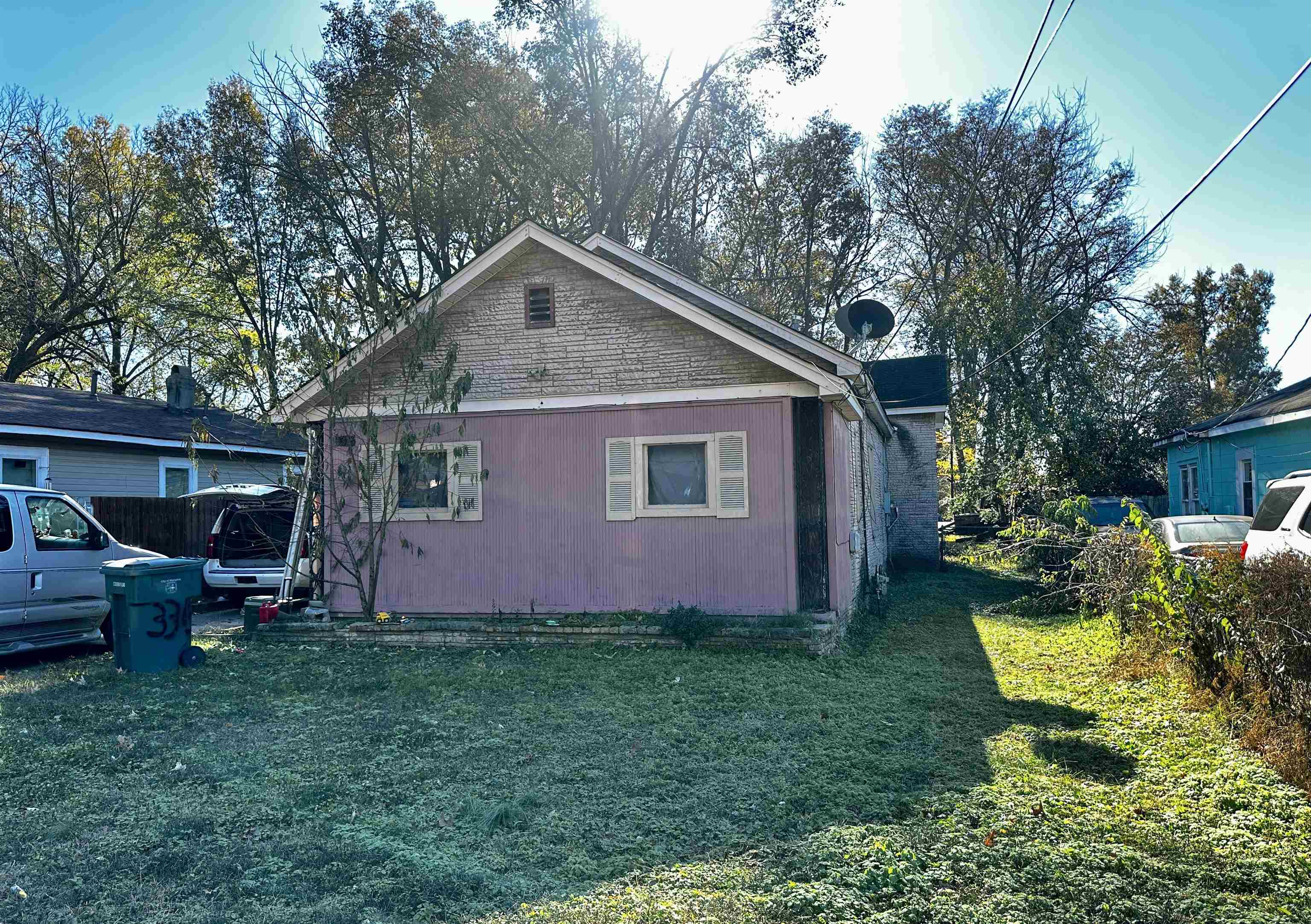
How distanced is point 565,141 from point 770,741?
22739 mm

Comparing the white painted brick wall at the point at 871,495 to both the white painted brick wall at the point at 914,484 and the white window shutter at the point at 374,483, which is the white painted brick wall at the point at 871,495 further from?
the white window shutter at the point at 374,483

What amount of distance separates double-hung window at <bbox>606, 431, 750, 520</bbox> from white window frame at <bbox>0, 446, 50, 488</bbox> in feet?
38.7

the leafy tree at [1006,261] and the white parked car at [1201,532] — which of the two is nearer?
the white parked car at [1201,532]

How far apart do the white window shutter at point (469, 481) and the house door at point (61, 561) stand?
401 cm

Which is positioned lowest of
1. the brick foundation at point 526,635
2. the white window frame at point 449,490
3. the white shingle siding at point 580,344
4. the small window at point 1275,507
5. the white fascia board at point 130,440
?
the brick foundation at point 526,635

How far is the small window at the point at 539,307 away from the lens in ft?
36.8

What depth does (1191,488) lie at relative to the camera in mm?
23094

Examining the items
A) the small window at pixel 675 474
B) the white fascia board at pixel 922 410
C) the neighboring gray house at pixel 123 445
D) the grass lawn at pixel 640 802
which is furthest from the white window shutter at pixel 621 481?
the white fascia board at pixel 922 410

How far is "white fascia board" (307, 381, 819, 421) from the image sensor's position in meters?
10.3

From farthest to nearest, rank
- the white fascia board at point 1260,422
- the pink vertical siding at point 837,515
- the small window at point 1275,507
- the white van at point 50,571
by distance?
the white fascia board at point 1260,422
the pink vertical siding at point 837,515
the white van at point 50,571
the small window at point 1275,507

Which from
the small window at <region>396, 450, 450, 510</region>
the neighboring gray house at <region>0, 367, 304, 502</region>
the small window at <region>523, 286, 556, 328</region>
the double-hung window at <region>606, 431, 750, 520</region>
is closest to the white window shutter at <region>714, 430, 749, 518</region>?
the double-hung window at <region>606, 431, 750, 520</region>

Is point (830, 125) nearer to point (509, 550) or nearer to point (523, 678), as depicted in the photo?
point (509, 550)

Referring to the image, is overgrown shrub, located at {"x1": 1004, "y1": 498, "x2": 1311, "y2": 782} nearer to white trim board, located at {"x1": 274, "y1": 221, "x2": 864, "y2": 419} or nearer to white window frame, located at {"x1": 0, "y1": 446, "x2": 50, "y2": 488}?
white trim board, located at {"x1": 274, "y1": 221, "x2": 864, "y2": 419}

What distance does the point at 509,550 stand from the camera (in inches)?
438
